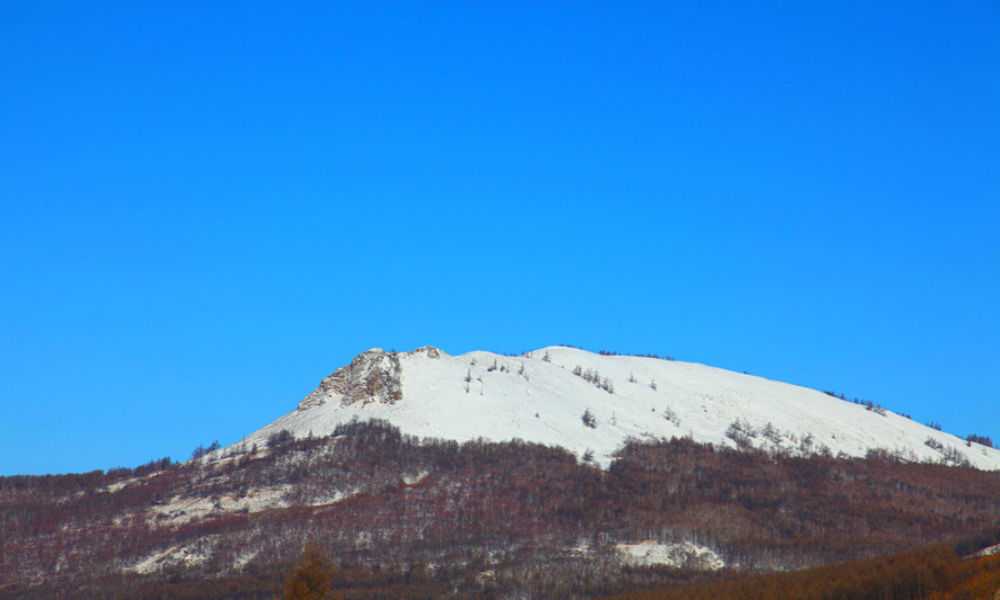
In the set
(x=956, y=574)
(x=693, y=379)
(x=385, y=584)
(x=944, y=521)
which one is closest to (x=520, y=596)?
(x=385, y=584)

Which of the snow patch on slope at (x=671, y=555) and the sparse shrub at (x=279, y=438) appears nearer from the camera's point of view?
the snow patch on slope at (x=671, y=555)

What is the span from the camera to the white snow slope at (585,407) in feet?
501

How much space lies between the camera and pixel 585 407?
16350cm

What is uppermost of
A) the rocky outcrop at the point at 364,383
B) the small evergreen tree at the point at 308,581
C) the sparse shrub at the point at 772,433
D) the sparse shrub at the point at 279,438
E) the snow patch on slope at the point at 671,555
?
the rocky outcrop at the point at 364,383

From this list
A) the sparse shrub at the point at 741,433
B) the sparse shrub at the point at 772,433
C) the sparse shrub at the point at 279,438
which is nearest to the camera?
the sparse shrub at the point at 279,438

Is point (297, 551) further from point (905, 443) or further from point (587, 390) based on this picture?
point (905, 443)

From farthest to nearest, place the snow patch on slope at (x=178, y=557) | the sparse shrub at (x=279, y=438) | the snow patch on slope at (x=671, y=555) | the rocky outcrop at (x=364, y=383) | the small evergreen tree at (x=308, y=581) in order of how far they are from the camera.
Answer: the rocky outcrop at (x=364, y=383) < the sparse shrub at (x=279, y=438) < the snow patch on slope at (x=178, y=557) < the snow patch on slope at (x=671, y=555) < the small evergreen tree at (x=308, y=581)

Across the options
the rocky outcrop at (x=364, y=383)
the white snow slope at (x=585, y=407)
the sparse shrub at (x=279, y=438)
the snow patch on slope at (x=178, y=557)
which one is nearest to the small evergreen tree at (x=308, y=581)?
the snow patch on slope at (x=178, y=557)

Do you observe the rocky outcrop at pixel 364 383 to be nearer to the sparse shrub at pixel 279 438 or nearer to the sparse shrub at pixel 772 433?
the sparse shrub at pixel 279 438

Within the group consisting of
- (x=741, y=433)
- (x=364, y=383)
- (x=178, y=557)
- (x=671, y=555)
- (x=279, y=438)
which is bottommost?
(x=671, y=555)

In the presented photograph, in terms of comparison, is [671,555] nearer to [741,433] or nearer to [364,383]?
[741,433]

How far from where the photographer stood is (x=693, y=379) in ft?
622

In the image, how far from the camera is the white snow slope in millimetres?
152625

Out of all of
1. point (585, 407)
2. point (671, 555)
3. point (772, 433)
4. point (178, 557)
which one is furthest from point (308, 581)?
point (772, 433)
